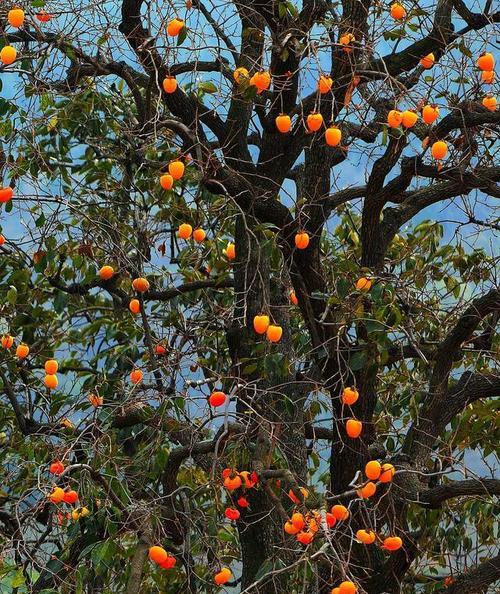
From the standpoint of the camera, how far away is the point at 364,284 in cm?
384

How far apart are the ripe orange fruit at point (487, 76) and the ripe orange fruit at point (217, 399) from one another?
5.20 feet

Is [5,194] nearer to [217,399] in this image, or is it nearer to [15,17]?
[15,17]

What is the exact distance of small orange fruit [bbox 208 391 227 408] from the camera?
3.32 metres

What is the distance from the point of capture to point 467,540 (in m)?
4.96

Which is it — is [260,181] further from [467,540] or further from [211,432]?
[467,540]

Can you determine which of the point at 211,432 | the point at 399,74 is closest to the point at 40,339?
the point at 211,432

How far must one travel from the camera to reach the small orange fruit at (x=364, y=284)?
3.83 meters

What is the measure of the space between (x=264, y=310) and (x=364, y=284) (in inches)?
15.1

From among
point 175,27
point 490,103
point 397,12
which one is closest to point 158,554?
point 175,27

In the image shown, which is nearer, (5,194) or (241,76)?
(5,194)

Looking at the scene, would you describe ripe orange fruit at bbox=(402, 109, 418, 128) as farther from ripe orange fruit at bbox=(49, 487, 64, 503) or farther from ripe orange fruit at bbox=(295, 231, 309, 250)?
ripe orange fruit at bbox=(49, 487, 64, 503)

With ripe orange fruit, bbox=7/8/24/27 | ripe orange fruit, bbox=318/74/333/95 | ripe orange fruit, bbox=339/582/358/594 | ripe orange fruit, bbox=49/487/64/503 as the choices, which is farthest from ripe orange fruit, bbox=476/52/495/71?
ripe orange fruit, bbox=49/487/64/503

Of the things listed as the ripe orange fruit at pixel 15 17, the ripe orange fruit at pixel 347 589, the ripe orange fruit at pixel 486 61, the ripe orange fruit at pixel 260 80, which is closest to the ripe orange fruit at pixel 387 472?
the ripe orange fruit at pixel 347 589

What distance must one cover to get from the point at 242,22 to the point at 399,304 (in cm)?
148
